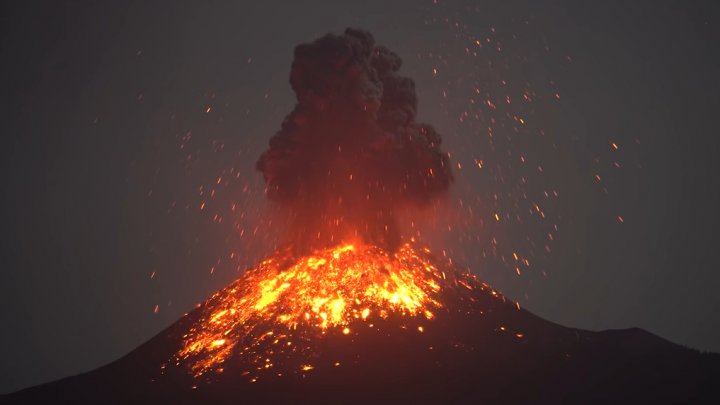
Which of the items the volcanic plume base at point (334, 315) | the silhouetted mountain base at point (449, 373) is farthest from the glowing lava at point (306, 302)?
the silhouetted mountain base at point (449, 373)

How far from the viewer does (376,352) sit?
40.4 meters

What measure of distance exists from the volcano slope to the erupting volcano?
0.36 ft

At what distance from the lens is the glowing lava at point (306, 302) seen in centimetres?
4256

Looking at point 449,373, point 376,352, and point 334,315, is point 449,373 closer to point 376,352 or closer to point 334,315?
point 376,352

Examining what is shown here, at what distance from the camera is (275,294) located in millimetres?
48469

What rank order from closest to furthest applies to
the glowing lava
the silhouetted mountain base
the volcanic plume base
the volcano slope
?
the silhouetted mountain base, the volcano slope, the volcanic plume base, the glowing lava

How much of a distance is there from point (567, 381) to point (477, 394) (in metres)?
5.14

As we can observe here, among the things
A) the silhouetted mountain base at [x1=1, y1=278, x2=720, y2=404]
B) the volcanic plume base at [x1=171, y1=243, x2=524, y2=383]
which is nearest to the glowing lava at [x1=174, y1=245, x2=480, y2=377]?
the volcanic plume base at [x1=171, y1=243, x2=524, y2=383]

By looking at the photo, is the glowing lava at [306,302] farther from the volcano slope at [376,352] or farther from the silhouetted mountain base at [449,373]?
the silhouetted mountain base at [449,373]

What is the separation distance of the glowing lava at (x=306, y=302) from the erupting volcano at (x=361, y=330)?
11 centimetres

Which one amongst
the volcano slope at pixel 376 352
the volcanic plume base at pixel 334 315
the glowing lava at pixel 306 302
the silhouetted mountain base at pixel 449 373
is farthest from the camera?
the glowing lava at pixel 306 302

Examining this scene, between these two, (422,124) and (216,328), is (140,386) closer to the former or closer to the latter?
(216,328)

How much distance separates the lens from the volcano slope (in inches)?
1458

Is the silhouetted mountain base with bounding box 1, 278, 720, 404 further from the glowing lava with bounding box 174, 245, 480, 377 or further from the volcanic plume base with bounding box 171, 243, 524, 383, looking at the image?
the glowing lava with bounding box 174, 245, 480, 377
